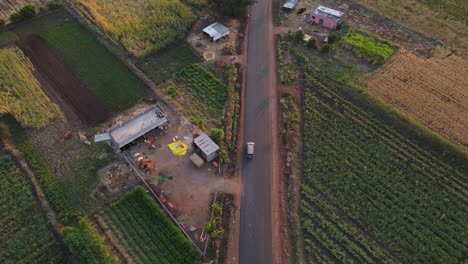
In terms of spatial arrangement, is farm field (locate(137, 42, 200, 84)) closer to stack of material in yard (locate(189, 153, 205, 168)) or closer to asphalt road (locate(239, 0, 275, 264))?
asphalt road (locate(239, 0, 275, 264))

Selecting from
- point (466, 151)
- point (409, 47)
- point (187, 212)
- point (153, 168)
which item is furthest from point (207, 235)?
point (409, 47)

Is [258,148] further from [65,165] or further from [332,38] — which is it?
[332,38]

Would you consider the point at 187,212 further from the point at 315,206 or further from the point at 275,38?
the point at 275,38

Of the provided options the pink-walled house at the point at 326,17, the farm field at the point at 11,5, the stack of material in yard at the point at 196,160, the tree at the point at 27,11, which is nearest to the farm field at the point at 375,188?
the stack of material in yard at the point at 196,160

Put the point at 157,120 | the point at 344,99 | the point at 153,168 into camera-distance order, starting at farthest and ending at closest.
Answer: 1. the point at 344,99
2. the point at 157,120
3. the point at 153,168

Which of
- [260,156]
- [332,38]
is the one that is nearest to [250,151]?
[260,156]

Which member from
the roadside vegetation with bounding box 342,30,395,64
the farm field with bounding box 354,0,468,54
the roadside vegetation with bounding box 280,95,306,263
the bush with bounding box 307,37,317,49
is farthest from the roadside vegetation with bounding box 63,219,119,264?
the farm field with bounding box 354,0,468,54

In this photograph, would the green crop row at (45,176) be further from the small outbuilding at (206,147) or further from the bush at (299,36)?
the bush at (299,36)
